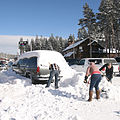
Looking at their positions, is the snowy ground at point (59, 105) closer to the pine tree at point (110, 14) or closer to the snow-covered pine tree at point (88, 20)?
the pine tree at point (110, 14)

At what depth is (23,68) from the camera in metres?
10.4

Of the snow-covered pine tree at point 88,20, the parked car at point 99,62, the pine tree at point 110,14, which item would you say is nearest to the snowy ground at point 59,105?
the parked car at point 99,62

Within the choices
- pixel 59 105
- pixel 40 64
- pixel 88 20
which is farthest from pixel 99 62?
pixel 88 20

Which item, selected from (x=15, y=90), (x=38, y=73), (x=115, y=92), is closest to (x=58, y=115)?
(x=115, y=92)

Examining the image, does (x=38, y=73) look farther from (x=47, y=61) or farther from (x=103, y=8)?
(x=103, y=8)

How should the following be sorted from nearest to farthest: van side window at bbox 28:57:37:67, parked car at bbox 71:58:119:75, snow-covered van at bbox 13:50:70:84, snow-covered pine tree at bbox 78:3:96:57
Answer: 1. snow-covered van at bbox 13:50:70:84
2. van side window at bbox 28:57:37:67
3. parked car at bbox 71:58:119:75
4. snow-covered pine tree at bbox 78:3:96:57

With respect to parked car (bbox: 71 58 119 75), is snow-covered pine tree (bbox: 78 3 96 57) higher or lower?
higher

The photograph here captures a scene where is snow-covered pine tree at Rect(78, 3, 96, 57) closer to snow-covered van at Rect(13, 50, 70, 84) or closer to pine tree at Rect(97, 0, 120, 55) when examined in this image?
pine tree at Rect(97, 0, 120, 55)

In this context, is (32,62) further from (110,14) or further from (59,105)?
(110,14)

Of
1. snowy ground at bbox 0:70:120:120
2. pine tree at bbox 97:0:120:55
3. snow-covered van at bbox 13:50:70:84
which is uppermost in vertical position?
pine tree at bbox 97:0:120:55

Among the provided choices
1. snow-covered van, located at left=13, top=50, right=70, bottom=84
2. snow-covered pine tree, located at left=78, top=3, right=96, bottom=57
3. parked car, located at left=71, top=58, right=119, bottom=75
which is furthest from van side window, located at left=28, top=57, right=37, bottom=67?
snow-covered pine tree, located at left=78, top=3, right=96, bottom=57

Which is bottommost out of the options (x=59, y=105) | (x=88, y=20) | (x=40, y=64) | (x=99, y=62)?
(x=59, y=105)

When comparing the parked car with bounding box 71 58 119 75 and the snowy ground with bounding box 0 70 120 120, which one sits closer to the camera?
the snowy ground with bounding box 0 70 120 120

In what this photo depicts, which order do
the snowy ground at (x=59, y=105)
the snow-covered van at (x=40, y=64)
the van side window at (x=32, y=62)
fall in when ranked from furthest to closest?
the van side window at (x=32, y=62)
the snow-covered van at (x=40, y=64)
the snowy ground at (x=59, y=105)
